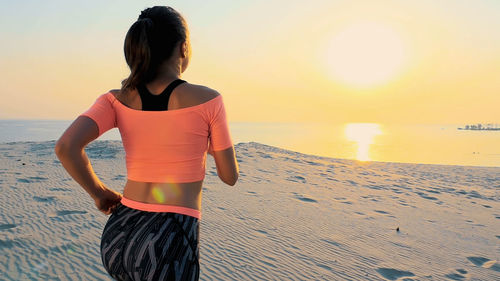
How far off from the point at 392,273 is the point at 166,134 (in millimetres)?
3717

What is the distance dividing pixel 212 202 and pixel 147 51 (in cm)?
555

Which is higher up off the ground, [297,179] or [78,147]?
[78,147]

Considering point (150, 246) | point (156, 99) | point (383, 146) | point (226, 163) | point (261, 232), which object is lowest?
point (261, 232)

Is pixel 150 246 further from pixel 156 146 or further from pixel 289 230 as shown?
pixel 289 230

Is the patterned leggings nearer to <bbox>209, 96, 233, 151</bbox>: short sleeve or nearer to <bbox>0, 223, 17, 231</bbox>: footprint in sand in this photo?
<bbox>209, 96, 233, 151</bbox>: short sleeve

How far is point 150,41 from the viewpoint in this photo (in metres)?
1.38

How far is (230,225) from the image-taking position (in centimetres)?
537

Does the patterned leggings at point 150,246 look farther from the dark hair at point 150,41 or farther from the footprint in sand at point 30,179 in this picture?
the footprint in sand at point 30,179

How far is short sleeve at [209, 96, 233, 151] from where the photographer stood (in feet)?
4.48

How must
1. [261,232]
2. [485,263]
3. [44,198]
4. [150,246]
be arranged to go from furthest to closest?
[44,198] → [261,232] → [485,263] → [150,246]

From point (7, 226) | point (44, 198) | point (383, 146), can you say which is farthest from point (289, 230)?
point (383, 146)

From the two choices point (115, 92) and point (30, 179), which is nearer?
point (115, 92)

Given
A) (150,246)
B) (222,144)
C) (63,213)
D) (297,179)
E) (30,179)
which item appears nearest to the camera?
(150,246)

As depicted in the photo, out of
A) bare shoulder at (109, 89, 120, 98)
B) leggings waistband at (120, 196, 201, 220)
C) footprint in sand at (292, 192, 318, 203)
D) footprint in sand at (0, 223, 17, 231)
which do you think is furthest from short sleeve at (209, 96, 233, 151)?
Answer: footprint in sand at (292, 192, 318, 203)
